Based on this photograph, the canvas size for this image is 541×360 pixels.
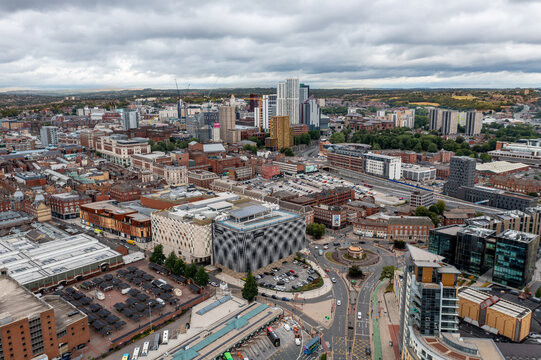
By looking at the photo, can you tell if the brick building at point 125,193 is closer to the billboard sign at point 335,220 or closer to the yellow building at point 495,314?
the billboard sign at point 335,220

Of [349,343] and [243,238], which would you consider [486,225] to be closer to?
[349,343]

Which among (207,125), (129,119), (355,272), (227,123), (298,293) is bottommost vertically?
(298,293)

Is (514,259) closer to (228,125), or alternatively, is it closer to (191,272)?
(191,272)

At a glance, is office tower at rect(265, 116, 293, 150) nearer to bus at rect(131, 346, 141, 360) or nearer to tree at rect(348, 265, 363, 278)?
tree at rect(348, 265, 363, 278)

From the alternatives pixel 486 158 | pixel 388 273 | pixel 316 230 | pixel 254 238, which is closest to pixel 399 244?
pixel 388 273

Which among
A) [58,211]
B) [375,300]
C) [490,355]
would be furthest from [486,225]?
[58,211]

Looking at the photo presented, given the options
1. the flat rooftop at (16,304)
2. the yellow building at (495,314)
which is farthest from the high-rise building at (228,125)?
the yellow building at (495,314)
